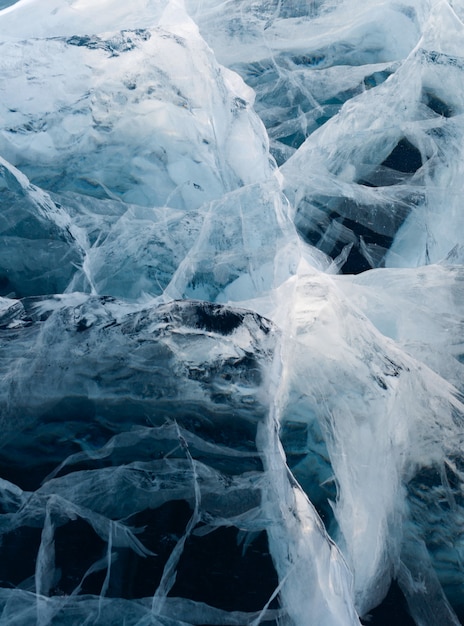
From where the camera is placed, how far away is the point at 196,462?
1093mm

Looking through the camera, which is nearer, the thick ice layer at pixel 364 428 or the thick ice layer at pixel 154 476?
the thick ice layer at pixel 154 476

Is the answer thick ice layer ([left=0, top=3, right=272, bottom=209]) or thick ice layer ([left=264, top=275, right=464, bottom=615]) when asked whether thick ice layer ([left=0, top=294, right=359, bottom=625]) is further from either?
thick ice layer ([left=0, top=3, right=272, bottom=209])

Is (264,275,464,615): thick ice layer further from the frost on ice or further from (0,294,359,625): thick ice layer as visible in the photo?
(0,294,359,625): thick ice layer

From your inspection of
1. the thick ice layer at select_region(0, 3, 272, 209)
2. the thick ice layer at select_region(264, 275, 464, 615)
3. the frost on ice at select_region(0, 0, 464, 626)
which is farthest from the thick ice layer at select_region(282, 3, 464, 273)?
the thick ice layer at select_region(264, 275, 464, 615)

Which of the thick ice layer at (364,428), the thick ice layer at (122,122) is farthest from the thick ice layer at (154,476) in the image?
the thick ice layer at (122,122)

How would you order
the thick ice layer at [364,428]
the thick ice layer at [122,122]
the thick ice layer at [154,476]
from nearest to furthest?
the thick ice layer at [154,476] → the thick ice layer at [364,428] → the thick ice layer at [122,122]

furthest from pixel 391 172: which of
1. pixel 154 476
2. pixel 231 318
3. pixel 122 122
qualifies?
pixel 154 476

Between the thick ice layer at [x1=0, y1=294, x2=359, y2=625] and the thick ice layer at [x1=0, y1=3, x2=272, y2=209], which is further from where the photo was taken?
the thick ice layer at [x1=0, y1=3, x2=272, y2=209]

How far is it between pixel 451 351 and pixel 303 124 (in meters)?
1.31

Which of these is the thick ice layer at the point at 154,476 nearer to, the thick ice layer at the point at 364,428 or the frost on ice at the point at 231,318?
the frost on ice at the point at 231,318

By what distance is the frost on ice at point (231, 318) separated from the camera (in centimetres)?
104

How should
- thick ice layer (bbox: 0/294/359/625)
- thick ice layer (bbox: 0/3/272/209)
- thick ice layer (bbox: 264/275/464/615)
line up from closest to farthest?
thick ice layer (bbox: 0/294/359/625)
thick ice layer (bbox: 264/275/464/615)
thick ice layer (bbox: 0/3/272/209)

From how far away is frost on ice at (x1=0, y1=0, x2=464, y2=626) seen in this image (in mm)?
1037

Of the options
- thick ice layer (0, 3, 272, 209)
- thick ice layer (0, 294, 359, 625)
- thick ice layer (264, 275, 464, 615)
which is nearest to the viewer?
thick ice layer (0, 294, 359, 625)
